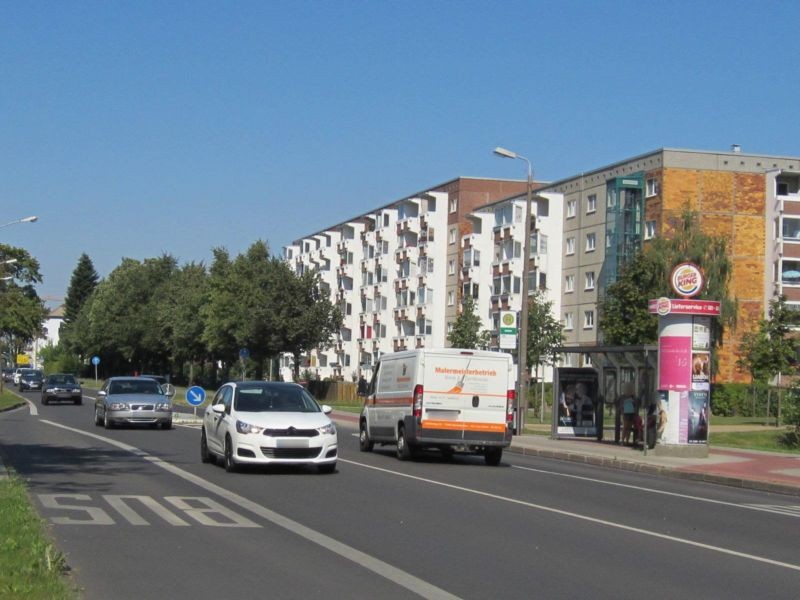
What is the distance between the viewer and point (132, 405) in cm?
3353

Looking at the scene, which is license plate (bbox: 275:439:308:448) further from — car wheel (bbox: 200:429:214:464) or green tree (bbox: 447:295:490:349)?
green tree (bbox: 447:295:490:349)

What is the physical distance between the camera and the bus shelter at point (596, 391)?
31.8m

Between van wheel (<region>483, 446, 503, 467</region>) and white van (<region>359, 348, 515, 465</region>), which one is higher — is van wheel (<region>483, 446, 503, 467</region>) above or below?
below

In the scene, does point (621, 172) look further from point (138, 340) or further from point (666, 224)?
point (138, 340)

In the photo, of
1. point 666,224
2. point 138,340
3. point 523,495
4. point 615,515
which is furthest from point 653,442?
point 138,340

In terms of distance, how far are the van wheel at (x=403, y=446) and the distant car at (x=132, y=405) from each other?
10.9 m

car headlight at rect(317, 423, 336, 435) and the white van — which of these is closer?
car headlight at rect(317, 423, 336, 435)

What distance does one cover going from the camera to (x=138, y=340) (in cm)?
12019

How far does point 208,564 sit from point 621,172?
220 ft

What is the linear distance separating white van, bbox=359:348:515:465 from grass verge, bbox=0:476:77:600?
12633 millimetres

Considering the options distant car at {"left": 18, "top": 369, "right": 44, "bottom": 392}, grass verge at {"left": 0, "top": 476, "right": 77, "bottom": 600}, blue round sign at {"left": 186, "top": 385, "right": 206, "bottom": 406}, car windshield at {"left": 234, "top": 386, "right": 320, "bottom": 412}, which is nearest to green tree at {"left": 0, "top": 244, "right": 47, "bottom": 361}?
distant car at {"left": 18, "top": 369, "right": 44, "bottom": 392}

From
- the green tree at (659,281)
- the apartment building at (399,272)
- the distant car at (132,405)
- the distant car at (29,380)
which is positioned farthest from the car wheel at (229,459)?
the distant car at (29,380)

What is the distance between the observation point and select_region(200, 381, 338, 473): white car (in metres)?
19.4

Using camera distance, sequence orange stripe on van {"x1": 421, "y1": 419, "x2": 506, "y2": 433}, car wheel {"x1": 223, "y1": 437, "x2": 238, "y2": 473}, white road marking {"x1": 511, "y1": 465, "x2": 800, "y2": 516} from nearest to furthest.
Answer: white road marking {"x1": 511, "y1": 465, "x2": 800, "y2": 516} → car wheel {"x1": 223, "y1": 437, "x2": 238, "y2": 473} → orange stripe on van {"x1": 421, "y1": 419, "x2": 506, "y2": 433}
